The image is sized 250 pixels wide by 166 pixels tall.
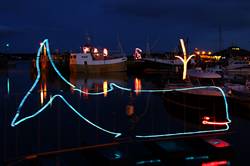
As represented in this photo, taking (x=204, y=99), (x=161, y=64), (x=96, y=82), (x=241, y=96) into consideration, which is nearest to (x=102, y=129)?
(x=204, y=99)

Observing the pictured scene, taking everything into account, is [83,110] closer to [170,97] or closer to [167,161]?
[170,97]

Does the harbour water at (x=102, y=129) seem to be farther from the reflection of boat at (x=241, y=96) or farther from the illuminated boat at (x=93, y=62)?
the illuminated boat at (x=93, y=62)

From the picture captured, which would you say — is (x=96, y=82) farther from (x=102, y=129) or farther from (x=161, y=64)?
(x=102, y=129)

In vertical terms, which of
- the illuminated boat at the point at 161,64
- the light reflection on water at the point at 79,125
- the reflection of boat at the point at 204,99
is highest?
the illuminated boat at the point at 161,64

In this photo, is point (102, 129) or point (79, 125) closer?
point (102, 129)

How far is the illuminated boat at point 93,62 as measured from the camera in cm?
6184

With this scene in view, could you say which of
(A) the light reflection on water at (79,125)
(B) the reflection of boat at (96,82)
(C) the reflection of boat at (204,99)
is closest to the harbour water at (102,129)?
(A) the light reflection on water at (79,125)

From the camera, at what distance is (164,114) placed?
19656mm

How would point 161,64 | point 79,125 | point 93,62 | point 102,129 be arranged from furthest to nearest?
point 161,64 → point 93,62 → point 79,125 → point 102,129

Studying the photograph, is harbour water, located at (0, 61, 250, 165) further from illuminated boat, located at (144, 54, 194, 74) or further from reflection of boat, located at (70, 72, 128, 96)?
illuminated boat, located at (144, 54, 194, 74)

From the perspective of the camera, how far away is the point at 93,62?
62.3 metres

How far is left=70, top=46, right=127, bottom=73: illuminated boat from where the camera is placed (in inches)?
2435

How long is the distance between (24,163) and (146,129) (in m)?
8.13

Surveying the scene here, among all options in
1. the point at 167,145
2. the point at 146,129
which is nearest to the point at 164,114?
the point at 146,129
